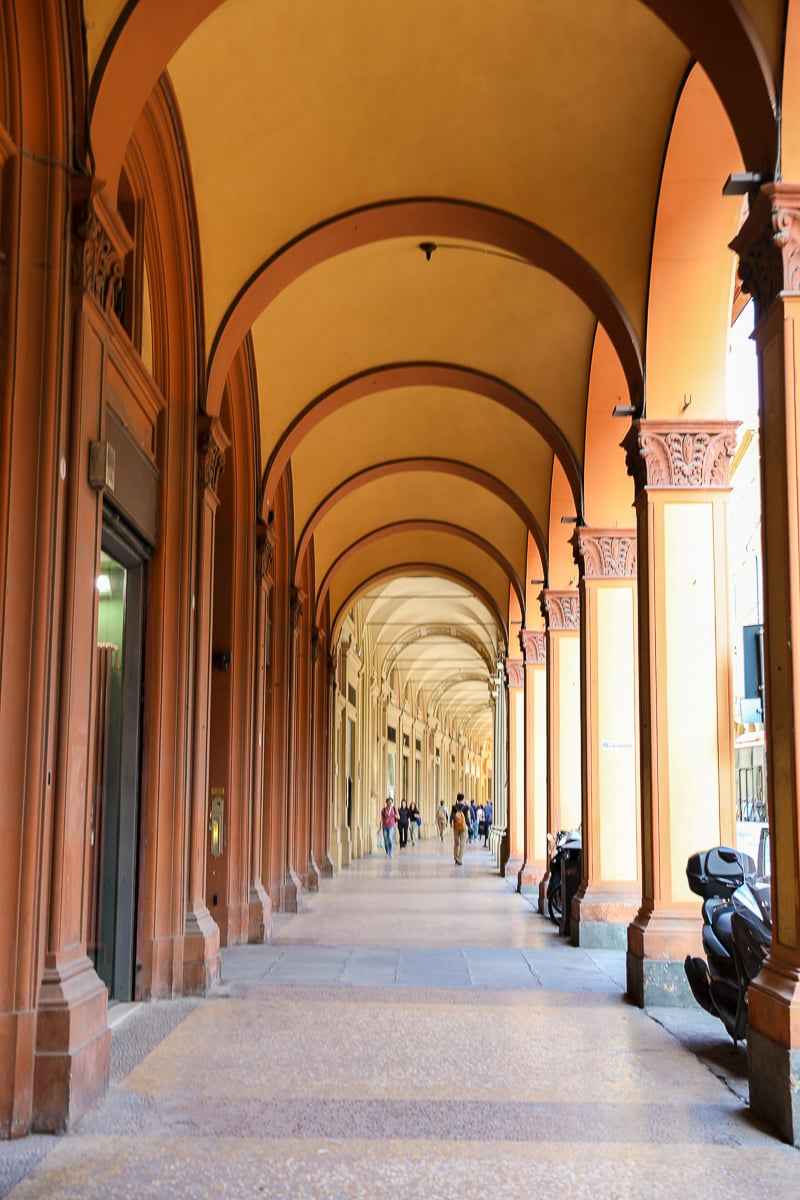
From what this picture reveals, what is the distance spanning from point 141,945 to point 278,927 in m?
4.81

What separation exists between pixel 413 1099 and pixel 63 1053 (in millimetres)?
1541

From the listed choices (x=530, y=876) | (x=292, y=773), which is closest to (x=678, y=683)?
(x=292, y=773)

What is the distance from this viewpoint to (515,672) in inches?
816

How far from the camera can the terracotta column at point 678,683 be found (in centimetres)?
770

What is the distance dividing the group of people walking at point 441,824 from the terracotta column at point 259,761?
12927 mm

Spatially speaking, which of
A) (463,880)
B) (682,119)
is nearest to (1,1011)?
(682,119)

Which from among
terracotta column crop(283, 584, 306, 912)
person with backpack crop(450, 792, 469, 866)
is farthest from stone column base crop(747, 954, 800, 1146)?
person with backpack crop(450, 792, 469, 866)

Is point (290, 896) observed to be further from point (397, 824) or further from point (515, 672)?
point (397, 824)

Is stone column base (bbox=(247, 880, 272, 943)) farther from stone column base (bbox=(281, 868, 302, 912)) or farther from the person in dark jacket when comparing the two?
the person in dark jacket

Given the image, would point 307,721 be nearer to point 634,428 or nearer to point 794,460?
point 634,428

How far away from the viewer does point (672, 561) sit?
26.5 ft

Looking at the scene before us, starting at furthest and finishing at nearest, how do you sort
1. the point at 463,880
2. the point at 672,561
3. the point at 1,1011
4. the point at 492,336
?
the point at 463,880
the point at 492,336
the point at 672,561
the point at 1,1011

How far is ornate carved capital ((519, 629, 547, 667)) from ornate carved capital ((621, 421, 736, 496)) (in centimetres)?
979

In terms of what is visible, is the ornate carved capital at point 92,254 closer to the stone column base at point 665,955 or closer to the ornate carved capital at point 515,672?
the stone column base at point 665,955
